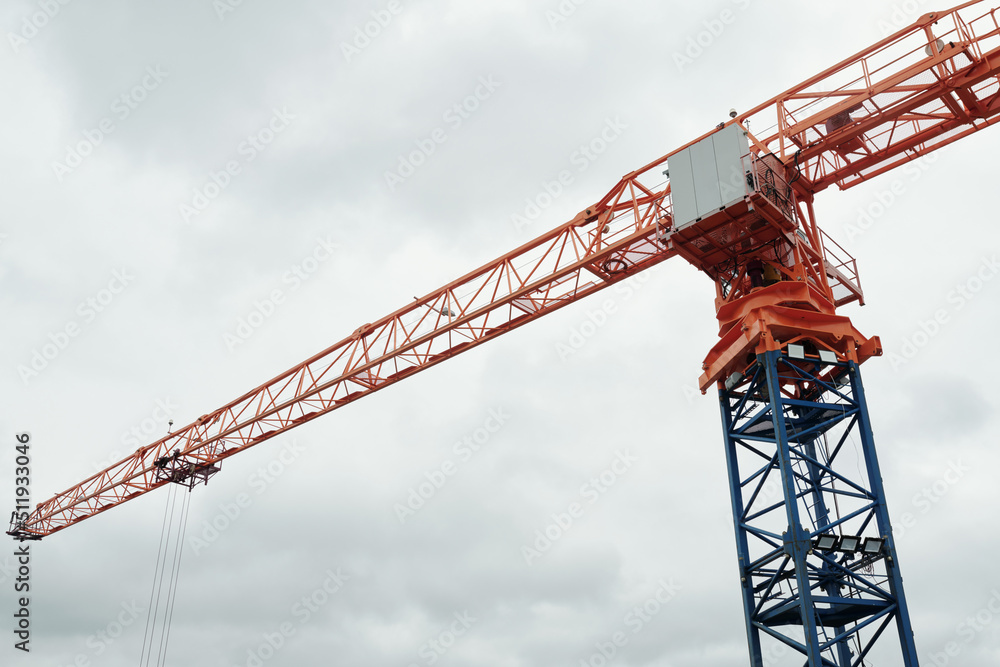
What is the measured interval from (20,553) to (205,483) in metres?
17.8

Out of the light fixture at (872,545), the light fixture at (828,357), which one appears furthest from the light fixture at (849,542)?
the light fixture at (828,357)

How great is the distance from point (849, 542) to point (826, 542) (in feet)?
1.80

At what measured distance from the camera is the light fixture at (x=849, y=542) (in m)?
23.1

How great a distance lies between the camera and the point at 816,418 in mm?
26062

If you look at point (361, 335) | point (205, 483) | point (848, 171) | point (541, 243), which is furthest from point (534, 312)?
point (205, 483)

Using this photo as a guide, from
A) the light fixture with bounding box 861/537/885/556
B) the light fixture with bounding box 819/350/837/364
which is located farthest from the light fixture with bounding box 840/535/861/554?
the light fixture with bounding box 819/350/837/364

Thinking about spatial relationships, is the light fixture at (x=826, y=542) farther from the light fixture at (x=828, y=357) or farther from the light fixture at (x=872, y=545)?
the light fixture at (x=828, y=357)

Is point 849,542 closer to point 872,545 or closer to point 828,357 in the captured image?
point 872,545

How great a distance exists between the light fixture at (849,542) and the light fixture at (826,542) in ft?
0.61

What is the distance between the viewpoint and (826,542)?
76.0 ft

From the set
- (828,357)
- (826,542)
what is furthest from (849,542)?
(828,357)

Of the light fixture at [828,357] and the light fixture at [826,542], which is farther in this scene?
the light fixture at [828,357]

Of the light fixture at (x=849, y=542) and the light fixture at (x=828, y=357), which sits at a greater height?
the light fixture at (x=828, y=357)

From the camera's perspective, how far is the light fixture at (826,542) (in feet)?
75.9
